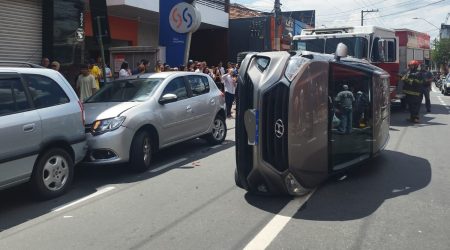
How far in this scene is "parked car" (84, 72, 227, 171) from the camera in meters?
7.16

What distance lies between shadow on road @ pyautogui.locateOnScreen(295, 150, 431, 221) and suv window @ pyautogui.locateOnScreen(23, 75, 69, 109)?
3.42 m

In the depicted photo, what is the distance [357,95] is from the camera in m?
6.97

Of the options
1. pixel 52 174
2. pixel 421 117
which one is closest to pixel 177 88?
pixel 52 174

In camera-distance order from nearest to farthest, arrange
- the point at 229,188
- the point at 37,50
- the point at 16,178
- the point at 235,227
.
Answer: the point at 235,227 < the point at 16,178 < the point at 229,188 < the point at 37,50

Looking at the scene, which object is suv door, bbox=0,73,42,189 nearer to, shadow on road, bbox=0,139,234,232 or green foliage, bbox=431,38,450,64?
shadow on road, bbox=0,139,234,232

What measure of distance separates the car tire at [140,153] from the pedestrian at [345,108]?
2962 millimetres

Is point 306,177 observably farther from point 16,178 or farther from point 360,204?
point 16,178

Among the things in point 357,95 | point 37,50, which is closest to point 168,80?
point 357,95

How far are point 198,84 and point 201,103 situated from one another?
0.44 meters

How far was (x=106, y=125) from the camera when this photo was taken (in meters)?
7.20

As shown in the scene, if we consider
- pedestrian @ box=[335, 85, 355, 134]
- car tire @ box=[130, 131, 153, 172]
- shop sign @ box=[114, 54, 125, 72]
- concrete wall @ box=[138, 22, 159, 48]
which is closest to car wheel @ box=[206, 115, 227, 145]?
car tire @ box=[130, 131, 153, 172]

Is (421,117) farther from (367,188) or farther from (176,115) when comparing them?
(367,188)

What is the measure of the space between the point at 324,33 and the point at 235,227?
35.7 feet

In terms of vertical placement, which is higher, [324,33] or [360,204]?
[324,33]
